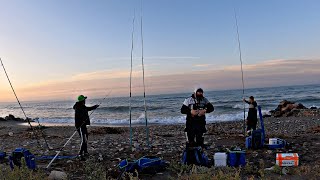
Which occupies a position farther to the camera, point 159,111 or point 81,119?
point 159,111

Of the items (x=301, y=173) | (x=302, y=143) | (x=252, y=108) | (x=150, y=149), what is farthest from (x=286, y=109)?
(x=301, y=173)

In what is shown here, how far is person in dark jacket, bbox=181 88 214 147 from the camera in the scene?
917 centimetres

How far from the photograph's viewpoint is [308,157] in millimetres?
9297

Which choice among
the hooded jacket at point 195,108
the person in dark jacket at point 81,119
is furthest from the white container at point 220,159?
the person in dark jacket at point 81,119

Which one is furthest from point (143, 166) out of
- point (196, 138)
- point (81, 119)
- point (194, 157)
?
point (81, 119)

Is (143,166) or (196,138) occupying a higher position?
(196,138)

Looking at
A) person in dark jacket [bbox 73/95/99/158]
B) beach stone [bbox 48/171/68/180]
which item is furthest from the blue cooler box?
person in dark jacket [bbox 73/95/99/158]

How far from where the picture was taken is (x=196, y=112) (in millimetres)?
9078

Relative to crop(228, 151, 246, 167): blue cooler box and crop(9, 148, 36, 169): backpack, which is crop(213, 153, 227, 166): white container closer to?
crop(228, 151, 246, 167): blue cooler box

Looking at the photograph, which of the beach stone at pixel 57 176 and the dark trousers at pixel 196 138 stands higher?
the dark trousers at pixel 196 138

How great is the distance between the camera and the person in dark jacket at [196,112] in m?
9.17

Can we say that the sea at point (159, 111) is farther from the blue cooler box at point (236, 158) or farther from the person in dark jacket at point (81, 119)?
the blue cooler box at point (236, 158)

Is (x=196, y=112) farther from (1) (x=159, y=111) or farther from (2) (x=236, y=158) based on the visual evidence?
(1) (x=159, y=111)

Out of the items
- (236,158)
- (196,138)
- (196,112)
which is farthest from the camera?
(196,138)
